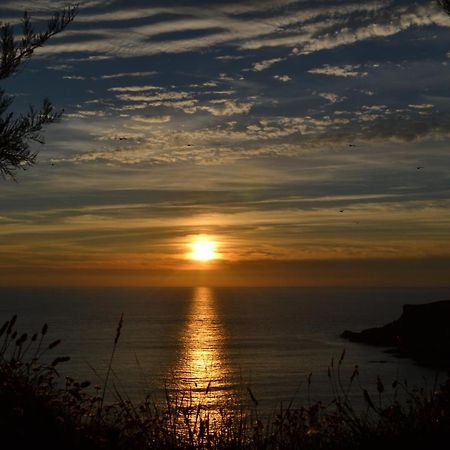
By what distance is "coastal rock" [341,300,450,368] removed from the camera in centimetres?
9456

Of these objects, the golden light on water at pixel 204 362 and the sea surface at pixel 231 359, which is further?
the golden light on water at pixel 204 362

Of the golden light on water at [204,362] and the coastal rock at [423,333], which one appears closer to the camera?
the golden light on water at [204,362]

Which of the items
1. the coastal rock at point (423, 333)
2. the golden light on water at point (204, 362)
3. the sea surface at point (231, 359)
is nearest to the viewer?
the sea surface at point (231, 359)

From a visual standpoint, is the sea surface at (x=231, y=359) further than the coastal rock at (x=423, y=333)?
No

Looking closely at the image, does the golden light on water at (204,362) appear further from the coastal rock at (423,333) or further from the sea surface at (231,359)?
the coastal rock at (423,333)

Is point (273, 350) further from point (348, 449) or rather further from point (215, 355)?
point (348, 449)

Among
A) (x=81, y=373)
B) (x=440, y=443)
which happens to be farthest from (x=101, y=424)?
(x=81, y=373)

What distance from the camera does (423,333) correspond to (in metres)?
105

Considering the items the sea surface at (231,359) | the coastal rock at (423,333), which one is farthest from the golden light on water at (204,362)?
the coastal rock at (423,333)

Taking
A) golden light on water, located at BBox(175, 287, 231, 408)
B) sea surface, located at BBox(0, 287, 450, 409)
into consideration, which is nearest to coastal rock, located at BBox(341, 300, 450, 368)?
sea surface, located at BBox(0, 287, 450, 409)

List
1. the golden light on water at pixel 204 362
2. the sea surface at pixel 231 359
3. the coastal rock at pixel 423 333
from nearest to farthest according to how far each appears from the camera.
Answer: the sea surface at pixel 231 359
the golden light on water at pixel 204 362
the coastal rock at pixel 423 333

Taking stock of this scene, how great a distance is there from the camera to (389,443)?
6113 mm

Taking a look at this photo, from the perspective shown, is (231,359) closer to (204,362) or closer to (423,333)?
(423,333)

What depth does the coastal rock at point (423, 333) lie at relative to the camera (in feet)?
310
